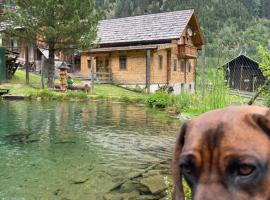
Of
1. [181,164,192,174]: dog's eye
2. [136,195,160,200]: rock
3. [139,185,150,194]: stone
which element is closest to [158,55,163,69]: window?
[139,185,150,194]: stone

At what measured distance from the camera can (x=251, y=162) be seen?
1849mm

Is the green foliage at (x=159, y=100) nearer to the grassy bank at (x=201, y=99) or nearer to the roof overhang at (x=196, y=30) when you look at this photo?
the grassy bank at (x=201, y=99)

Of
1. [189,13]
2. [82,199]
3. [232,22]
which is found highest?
[232,22]

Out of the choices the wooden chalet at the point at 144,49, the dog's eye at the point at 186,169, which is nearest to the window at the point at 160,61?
the wooden chalet at the point at 144,49

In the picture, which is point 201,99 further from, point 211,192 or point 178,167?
point 211,192

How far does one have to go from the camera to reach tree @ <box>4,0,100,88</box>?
2856cm

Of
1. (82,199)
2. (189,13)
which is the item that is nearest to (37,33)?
(189,13)

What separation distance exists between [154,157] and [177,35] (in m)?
27.6

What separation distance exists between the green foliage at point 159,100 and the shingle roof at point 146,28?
14167mm

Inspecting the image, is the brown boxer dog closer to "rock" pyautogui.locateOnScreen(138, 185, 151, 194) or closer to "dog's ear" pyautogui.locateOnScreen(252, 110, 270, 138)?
"dog's ear" pyautogui.locateOnScreen(252, 110, 270, 138)

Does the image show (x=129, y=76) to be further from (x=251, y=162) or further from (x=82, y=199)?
(x=251, y=162)

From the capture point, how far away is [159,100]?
22281 millimetres

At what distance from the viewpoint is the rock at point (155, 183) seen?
685 centimetres

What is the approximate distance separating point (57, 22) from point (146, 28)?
11295 millimetres
